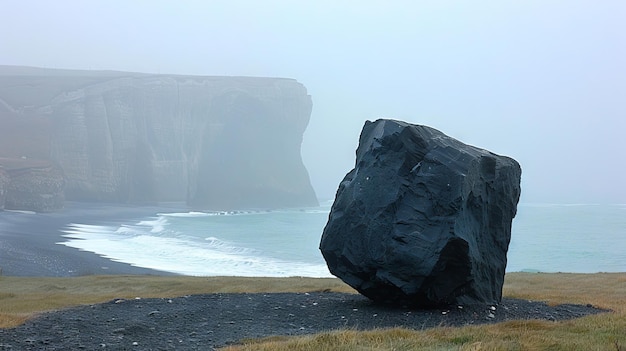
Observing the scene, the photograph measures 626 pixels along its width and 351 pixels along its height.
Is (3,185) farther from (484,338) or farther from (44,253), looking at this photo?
(484,338)

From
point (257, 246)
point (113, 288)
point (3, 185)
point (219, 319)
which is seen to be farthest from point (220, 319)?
point (3, 185)

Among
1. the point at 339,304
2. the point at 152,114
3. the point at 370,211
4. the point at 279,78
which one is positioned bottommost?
the point at 339,304

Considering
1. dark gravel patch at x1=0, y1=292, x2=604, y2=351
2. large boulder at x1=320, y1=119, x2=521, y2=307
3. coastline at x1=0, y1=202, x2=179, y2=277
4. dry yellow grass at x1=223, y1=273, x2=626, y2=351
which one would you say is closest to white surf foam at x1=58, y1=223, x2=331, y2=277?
coastline at x1=0, y1=202, x2=179, y2=277

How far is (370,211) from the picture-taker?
15.1 meters

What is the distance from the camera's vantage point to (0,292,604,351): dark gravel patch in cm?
1105

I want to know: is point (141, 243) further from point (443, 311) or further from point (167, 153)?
point (167, 153)

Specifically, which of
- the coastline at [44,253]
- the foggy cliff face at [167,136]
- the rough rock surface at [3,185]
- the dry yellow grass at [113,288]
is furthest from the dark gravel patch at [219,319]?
the foggy cliff face at [167,136]

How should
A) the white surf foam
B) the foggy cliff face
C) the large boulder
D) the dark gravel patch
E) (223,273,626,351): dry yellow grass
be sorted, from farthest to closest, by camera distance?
1. the foggy cliff face
2. the white surf foam
3. the large boulder
4. the dark gravel patch
5. (223,273,626,351): dry yellow grass

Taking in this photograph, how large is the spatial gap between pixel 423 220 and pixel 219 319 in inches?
198

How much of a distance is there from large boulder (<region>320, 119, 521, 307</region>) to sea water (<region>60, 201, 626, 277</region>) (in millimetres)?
32615

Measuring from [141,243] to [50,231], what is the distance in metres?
11.5

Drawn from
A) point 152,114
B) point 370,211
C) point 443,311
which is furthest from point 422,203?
point 152,114

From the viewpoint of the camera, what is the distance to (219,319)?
1377 centimetres

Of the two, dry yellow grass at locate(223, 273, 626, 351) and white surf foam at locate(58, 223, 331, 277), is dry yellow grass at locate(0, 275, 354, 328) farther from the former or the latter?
white surf foam at locate(58, 223, 331, 277)
